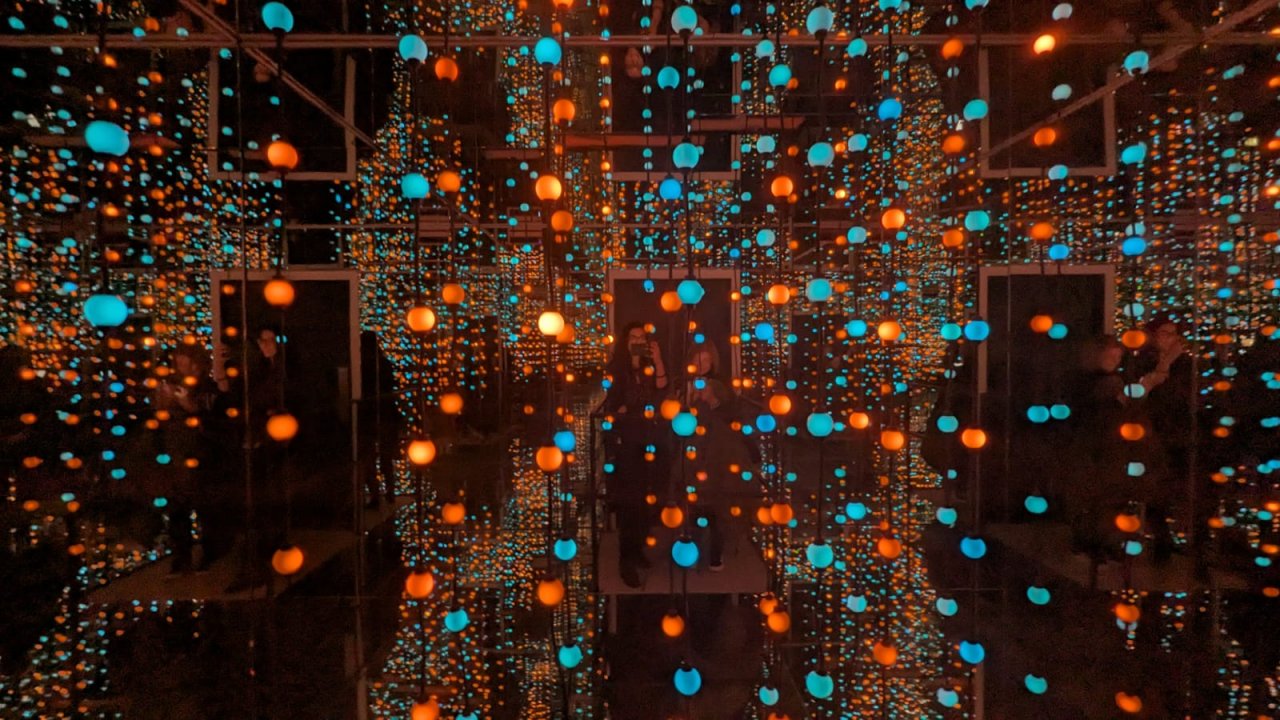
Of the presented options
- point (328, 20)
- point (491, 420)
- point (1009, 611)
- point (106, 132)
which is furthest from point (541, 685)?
point (328, 20)

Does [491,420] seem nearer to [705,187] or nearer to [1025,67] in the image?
[705,187]

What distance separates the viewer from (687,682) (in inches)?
33.7

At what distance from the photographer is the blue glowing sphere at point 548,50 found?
0.82 metres

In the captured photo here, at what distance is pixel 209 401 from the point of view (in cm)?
194

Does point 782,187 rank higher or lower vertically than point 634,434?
higher

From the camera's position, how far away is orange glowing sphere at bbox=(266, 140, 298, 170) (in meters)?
0.78

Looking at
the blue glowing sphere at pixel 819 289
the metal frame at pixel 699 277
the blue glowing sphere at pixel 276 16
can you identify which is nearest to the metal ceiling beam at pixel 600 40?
the blue glowing sphere at pixel 276 16

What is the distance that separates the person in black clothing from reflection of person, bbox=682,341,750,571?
1.45m

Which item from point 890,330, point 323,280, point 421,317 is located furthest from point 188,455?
point 890,330

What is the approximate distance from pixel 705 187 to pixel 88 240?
2581 mm

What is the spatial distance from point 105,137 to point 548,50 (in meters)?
0.64

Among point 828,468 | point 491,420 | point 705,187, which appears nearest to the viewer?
point 705,187

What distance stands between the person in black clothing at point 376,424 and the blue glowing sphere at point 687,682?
74.5 inches

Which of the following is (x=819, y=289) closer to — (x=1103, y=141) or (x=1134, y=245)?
(x=1134, y=245)
